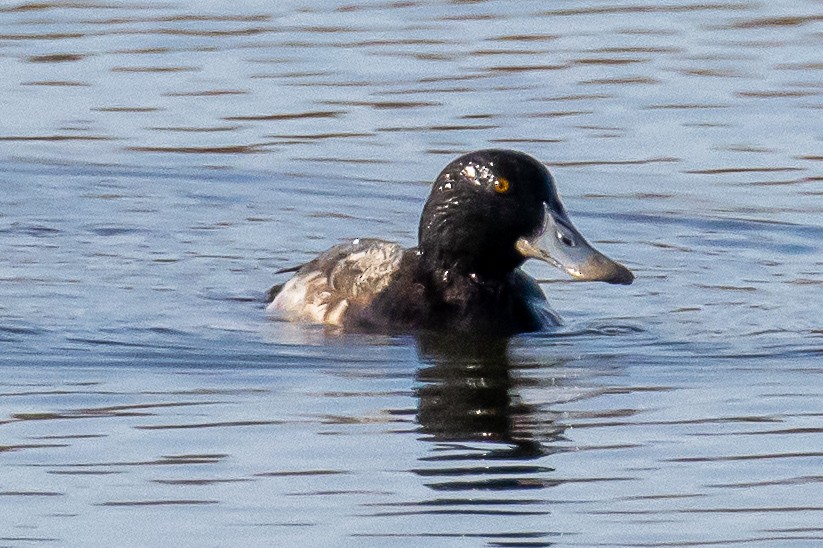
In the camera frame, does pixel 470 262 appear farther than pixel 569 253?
Yes

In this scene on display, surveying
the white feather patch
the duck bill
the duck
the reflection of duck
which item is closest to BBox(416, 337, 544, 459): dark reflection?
the reflection of duck

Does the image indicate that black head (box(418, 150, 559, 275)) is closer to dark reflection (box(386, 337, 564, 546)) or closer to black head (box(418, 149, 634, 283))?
black head (box(418, 149, 634, 283))

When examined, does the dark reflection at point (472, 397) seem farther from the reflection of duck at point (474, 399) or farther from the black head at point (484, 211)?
the black head at point (484, 211)

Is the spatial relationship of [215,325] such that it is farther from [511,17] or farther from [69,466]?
[511,17]

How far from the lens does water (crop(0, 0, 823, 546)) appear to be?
804 centimetres

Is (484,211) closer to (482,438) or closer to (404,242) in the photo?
(482,438)

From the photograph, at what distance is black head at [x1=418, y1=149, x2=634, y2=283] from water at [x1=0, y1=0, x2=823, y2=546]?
44 cm

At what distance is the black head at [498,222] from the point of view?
36.4 ft

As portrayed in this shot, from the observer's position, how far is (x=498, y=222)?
11281mm

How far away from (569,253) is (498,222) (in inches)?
17.4

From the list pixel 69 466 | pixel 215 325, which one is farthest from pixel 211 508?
pixel 215 325

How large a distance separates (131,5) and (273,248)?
20.1 ft

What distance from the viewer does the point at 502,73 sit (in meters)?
16.9

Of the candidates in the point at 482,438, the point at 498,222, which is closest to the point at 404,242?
the point at 498,222
